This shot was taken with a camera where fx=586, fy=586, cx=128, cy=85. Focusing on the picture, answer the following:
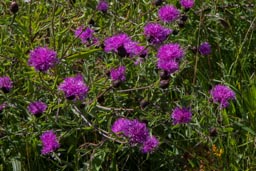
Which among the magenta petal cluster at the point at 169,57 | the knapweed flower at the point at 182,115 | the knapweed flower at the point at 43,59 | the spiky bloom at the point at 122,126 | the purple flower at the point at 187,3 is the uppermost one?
the knapweed flower at the point at 43,59

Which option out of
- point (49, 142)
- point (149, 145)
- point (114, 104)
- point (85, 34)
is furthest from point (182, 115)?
point (85, 34)

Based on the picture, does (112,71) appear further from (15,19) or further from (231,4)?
(231,4)

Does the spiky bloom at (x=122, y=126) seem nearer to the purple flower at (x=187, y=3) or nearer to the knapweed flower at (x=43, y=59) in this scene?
the knapweed flower at (x=43, y=59)

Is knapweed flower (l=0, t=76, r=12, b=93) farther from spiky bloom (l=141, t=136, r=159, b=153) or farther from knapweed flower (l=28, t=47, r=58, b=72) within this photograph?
spiky bloom (l=141, t=136, r=159, b=153)

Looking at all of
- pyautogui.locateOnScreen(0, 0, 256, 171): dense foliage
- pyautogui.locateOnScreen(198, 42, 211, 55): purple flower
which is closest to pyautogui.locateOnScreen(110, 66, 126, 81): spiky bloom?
pyautogui.locateOnScreen(0, 0, 256, 171): dense foliage

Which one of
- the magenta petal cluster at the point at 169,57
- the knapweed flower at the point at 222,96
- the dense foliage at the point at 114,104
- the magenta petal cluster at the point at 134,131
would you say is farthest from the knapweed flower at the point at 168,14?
→ the magenta petal cluster at the point at 134,131

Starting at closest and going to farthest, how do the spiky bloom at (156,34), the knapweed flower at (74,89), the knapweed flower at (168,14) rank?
the knapweed flower at (74,89), the spiky bloom at (156,34), the knapweed flower at (168,14)

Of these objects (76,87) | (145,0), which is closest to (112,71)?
(76,87)

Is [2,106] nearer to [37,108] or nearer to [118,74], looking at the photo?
[37,108]
